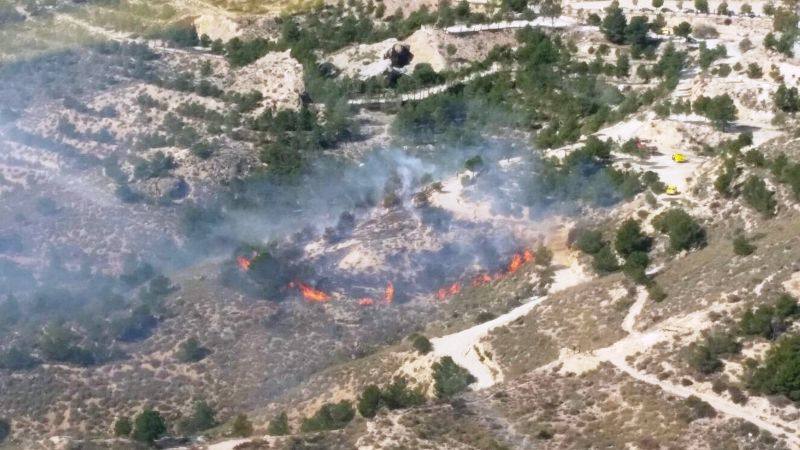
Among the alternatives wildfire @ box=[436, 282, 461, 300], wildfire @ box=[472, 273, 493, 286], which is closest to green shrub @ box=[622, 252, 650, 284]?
wildfire @ box=[472, 273, 493, 286]

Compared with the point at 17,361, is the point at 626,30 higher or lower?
higher

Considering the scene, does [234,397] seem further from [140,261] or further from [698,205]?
[698,205]

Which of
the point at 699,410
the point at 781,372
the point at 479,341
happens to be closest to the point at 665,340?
the point at 699,410

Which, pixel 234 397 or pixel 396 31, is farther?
pixel 396 31

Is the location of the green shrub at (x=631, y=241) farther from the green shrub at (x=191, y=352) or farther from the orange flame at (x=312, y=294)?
the green shrub at (x=191, y=352)

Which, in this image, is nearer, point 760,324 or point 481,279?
point 760,324

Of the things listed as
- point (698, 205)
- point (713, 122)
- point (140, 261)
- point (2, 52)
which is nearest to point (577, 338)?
point (698, 205)

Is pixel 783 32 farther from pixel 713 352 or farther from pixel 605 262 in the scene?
pixel 713 352
